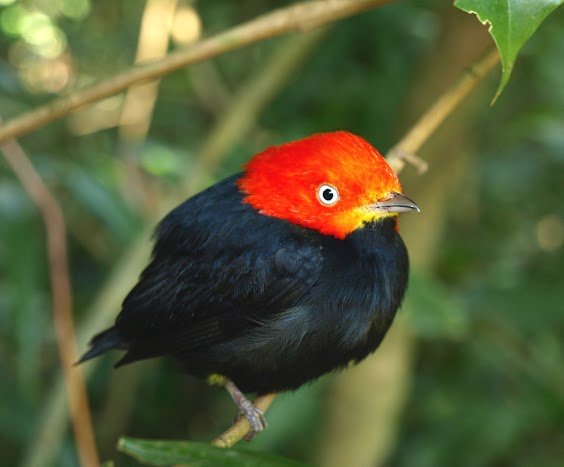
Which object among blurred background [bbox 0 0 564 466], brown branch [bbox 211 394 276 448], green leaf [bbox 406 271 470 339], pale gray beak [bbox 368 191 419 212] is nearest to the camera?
brown branch [bbox 211 394 276 448]

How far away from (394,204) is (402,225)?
1340mm

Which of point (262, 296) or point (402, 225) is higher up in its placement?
point (402, 225)

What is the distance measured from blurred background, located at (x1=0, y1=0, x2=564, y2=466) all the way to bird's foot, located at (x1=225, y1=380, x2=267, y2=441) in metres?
0.79

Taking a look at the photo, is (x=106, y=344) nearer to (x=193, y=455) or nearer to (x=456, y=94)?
(x=193, y=455)

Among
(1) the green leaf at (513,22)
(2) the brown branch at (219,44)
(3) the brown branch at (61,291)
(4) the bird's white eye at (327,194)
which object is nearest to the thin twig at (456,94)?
(4) the bird's white eye at (327,194)

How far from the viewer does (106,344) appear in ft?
8.98

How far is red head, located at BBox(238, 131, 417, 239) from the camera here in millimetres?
2410


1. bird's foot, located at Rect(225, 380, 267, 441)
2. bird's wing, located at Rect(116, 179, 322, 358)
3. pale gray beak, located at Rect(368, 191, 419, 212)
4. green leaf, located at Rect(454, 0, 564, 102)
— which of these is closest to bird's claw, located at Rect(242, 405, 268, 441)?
bird's foot, located at Rect(225, 380, 267, 441)

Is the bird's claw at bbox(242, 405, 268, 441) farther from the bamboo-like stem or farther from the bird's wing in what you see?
the bamboo-like stem

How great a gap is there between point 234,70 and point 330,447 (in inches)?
100

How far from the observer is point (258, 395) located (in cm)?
277

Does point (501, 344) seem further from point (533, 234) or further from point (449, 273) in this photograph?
point (533, 234)

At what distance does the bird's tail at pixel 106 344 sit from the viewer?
8.89 ft

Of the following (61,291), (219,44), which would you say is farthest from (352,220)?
(61,291)
